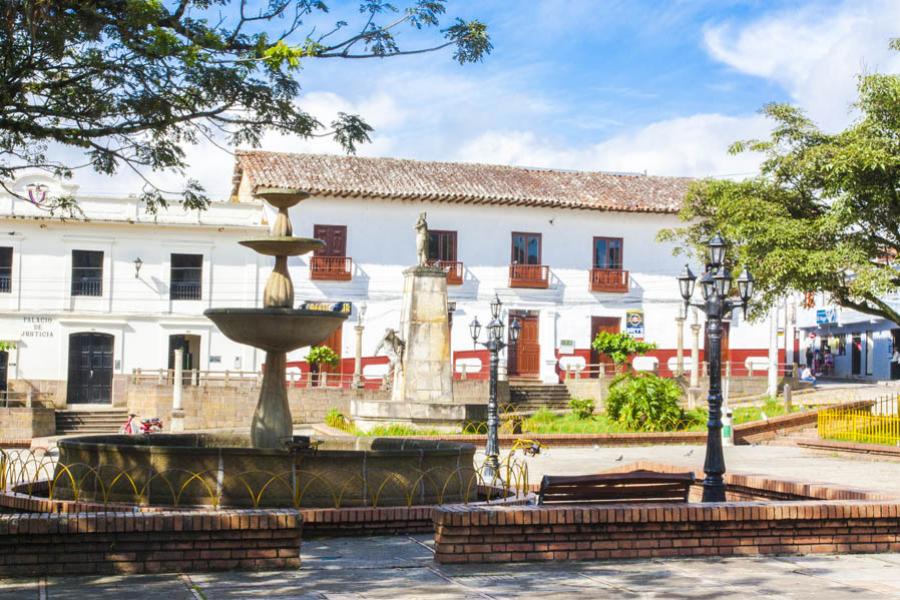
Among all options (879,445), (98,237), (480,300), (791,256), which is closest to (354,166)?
(480,300)

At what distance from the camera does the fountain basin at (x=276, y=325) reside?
1109cm

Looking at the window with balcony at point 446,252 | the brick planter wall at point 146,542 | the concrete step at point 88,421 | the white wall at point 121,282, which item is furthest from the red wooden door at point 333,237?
the brick planter wall at point 146,542

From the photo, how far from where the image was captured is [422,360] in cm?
2366

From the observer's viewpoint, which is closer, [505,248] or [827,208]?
[827,208]

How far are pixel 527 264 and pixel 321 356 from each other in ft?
27.5

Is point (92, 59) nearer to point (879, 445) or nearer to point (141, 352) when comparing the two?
point (879, 445)

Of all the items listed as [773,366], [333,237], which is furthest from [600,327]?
[333,237]

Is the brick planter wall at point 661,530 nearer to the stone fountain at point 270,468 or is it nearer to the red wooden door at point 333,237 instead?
the stone fountain at point 270,468

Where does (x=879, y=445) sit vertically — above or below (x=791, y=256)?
below

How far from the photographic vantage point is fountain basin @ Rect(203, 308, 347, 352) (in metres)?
11.1

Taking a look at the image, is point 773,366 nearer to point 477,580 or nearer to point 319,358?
point 319,358

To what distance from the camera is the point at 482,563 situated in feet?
27.9

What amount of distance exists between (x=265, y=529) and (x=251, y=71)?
371cm

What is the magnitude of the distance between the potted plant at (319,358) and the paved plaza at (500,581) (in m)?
24.7
